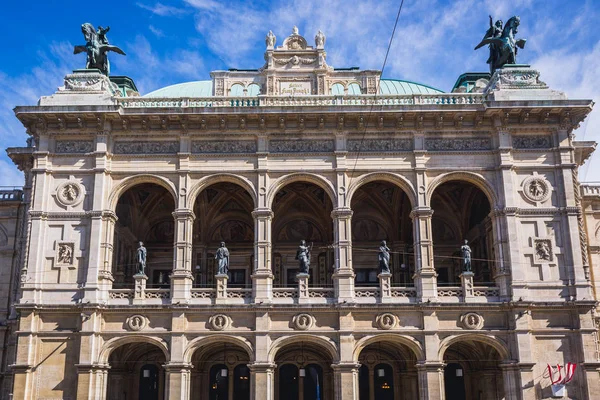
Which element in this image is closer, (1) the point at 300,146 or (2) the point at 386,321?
(2) the point at 386,321

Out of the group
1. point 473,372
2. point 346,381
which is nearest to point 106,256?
point 346,381

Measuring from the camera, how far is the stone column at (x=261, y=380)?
27502 millimetres

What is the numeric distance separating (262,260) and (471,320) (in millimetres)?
9054

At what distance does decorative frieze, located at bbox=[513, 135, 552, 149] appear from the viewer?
30078 mm

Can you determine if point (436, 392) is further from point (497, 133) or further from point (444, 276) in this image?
point (497, 133)

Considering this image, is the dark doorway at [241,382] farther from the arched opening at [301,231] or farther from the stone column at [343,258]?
the stone column at [343,258]

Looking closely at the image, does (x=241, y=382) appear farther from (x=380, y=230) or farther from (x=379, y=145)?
(x=379, y=145)

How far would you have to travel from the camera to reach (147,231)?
35531mm

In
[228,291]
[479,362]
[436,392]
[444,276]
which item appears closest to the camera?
[436,392]

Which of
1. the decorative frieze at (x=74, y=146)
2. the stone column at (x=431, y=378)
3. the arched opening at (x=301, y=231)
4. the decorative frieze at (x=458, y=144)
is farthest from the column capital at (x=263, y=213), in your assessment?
the stone column at (x=431, y=378)

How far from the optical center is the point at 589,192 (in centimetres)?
3584

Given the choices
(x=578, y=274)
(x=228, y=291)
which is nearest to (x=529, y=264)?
(x=578, y=274)

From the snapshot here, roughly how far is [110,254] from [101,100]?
6851mm

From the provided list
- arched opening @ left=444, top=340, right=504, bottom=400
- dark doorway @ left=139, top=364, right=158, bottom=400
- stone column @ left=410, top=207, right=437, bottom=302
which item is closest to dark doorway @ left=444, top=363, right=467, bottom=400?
arched opening @ left=444, top=340, right=504, bottom=400
